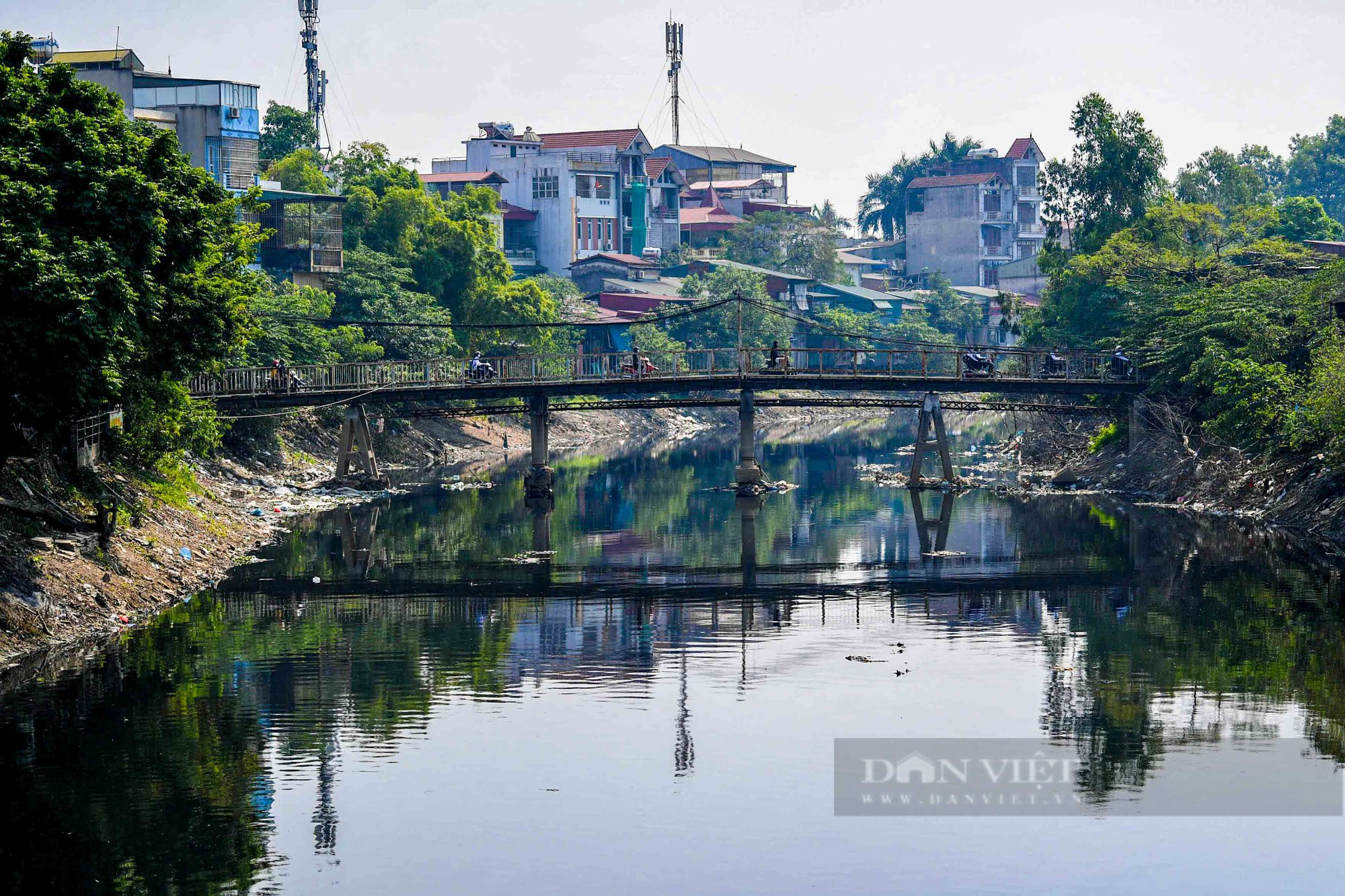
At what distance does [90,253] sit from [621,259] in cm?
8374

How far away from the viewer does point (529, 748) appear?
2925cm

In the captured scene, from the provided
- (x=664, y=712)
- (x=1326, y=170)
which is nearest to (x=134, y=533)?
(x=664, y=712)

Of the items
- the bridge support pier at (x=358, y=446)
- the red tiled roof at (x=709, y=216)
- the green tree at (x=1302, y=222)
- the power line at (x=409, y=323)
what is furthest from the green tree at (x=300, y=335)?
the red tiled roof at (x=709, y=216)

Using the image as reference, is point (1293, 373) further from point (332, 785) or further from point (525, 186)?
point (525, 186)

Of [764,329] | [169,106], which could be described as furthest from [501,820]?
[764,329]

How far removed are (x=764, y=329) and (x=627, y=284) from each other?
10076 millimetres

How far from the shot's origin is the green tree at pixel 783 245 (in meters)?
131

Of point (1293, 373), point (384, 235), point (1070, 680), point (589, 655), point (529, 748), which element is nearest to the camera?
point (529, 748)

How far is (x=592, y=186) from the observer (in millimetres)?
123938

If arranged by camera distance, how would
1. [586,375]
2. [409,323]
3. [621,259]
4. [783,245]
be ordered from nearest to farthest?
[586,375] < [409,323] < [621,259] < [783,245]

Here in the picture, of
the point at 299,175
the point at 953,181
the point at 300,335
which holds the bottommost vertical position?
the point at 300,335

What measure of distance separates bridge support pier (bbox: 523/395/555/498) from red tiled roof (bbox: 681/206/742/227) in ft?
222

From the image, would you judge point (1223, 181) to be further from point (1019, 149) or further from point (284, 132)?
point (284, 132)

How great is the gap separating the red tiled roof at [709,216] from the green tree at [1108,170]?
5173 centimetres
